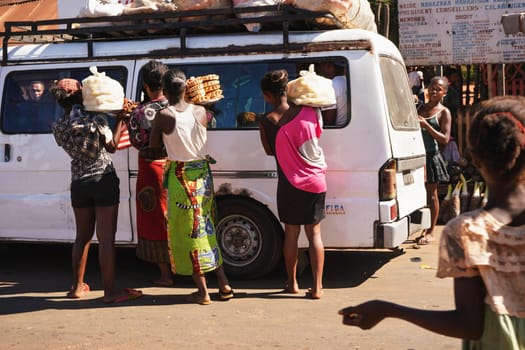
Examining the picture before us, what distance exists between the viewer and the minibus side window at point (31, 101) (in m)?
7.15

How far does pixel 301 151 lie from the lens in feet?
19.6

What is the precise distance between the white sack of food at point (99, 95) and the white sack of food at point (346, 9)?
1.73 metres

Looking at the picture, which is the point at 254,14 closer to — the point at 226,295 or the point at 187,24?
the point at 187,24

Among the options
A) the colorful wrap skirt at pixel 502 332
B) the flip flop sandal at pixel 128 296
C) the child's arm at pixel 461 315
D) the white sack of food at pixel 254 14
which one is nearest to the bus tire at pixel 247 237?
the flip flop sandal at pixel 128 296

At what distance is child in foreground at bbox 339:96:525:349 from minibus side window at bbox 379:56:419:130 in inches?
163

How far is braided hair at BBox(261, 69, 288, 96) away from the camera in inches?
235

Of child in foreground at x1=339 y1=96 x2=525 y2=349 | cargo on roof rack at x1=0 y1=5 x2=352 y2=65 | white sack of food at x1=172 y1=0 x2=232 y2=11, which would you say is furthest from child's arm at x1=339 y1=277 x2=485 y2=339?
white sack of food at x1=172 y1=0 x2=232 y2=11

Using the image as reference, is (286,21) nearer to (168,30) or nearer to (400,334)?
(168,30)

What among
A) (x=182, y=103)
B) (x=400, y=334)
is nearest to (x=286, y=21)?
(x=182, y=103)

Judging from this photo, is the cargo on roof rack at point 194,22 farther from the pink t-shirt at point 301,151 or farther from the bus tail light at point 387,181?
the bus tail light at point 387,181

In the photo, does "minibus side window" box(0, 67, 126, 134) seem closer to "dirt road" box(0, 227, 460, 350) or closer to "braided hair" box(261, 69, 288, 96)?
"dirt road" box(0, 227, 460, 350)

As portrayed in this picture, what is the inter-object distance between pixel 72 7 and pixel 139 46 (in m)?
4.61

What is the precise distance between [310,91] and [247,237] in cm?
148

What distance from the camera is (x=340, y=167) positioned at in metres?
6.38
